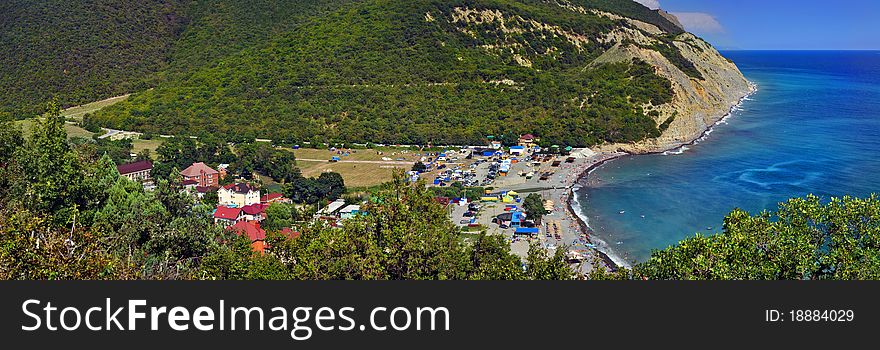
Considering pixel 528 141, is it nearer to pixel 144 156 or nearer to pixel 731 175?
pixel 731 175

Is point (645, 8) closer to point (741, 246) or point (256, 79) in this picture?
point (256, 79)

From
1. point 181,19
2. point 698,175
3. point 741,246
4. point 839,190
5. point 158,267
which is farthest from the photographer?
point 181,19

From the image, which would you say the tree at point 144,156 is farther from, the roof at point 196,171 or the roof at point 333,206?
the roof at point 333,206

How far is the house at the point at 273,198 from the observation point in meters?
40.8

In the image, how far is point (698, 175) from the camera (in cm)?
4756

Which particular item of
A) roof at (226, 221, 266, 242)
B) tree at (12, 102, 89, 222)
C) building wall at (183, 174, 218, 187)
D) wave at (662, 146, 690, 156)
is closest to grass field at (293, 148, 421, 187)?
building wall at (183, 174, 218, 187)

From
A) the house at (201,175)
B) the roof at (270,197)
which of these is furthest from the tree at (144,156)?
the roof at (270,197)

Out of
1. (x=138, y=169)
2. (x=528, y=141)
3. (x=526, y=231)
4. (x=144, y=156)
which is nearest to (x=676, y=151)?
(x=528, y=141)

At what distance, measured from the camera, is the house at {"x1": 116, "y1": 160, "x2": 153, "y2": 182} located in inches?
1836

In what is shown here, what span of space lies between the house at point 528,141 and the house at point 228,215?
2892 centimetres

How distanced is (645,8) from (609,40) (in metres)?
54.7

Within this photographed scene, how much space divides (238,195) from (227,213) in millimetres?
4611

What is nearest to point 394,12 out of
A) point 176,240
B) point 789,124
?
point 789,124

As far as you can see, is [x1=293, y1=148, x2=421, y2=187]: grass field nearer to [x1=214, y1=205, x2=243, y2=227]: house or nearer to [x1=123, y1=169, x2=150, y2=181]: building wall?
[x1=214, y1=205, x2=243, y2=227]: house
